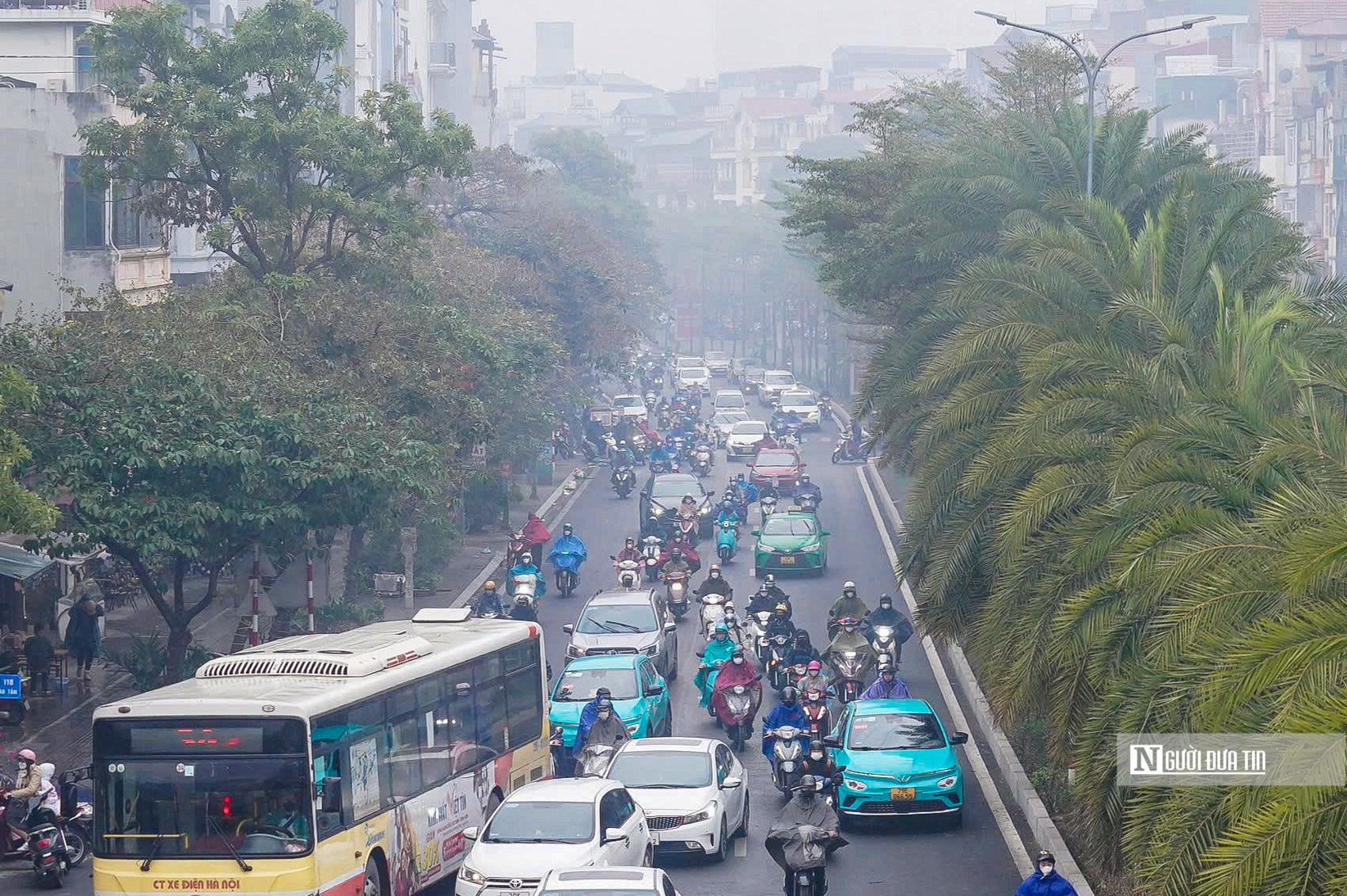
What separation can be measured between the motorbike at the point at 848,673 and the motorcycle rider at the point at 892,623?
201 cm

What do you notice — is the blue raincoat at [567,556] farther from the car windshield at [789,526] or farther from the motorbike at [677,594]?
the car windshield at [789,526]

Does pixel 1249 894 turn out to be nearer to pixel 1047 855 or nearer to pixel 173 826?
pixel 1047 855

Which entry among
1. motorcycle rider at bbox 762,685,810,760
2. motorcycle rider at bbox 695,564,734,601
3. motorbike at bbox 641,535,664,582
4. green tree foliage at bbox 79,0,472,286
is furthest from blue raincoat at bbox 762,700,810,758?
motorbike at bbox 641,535,664,582

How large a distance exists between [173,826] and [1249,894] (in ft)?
27.5

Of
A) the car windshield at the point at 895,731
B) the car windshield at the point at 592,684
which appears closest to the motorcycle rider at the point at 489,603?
the car windshield at the point at 592,684

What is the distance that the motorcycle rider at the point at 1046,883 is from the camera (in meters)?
14.0

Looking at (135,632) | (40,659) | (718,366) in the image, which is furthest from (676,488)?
(718,366)

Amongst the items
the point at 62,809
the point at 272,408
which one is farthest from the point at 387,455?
the point at 62,809

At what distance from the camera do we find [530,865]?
15.0m

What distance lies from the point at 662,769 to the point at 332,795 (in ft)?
16.3

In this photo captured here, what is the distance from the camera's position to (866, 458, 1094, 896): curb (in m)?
17.1

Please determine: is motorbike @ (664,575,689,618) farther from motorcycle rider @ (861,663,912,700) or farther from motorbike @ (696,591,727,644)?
motorcycle rider @ (861,663,912,700)

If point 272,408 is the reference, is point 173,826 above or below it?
below

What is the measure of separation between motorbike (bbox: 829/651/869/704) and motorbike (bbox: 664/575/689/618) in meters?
9.07
